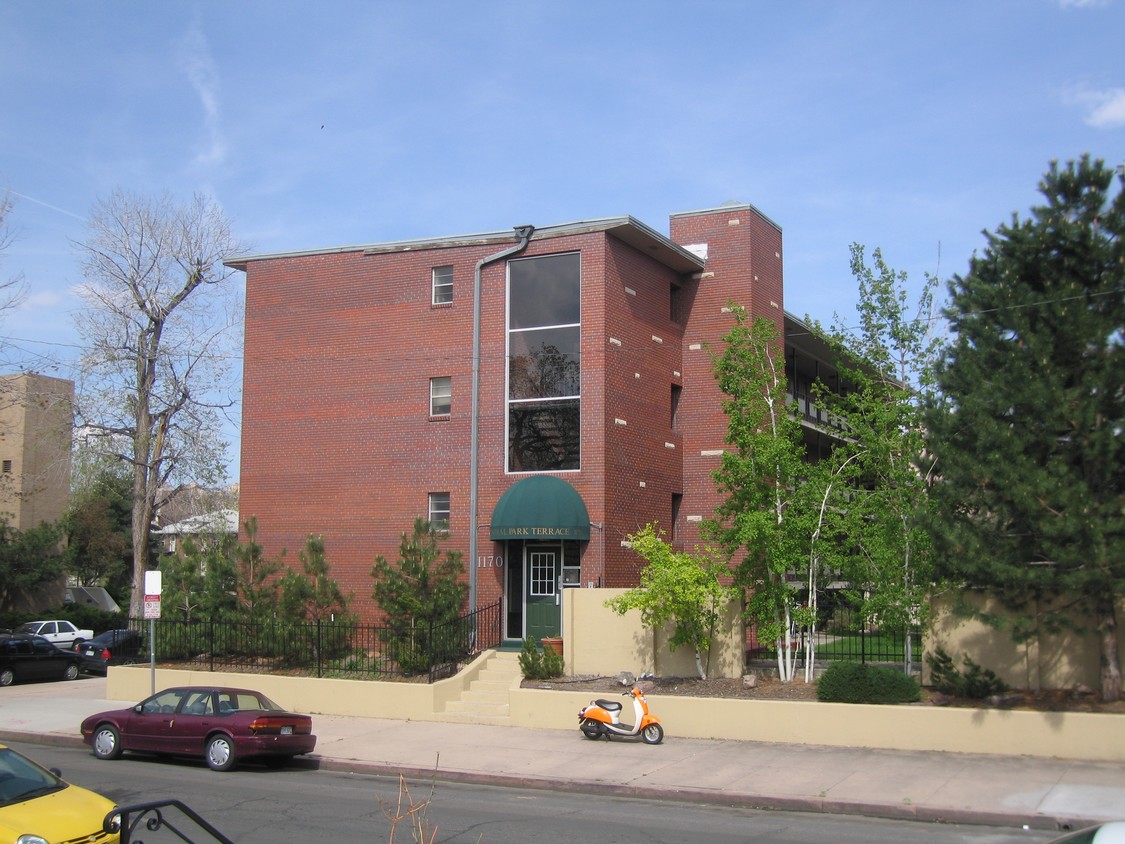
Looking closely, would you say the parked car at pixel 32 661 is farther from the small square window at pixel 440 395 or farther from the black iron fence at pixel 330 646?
the small square window at pixel 440 395

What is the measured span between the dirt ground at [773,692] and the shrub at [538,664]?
0.16 metres

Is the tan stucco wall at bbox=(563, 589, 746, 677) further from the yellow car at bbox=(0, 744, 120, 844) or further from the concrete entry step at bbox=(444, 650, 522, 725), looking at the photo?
the yellow car at bbox=(0, 744, 120, 844)

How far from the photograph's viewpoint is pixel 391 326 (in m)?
28.3

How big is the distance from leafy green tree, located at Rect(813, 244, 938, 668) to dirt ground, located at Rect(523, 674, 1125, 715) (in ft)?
5.63

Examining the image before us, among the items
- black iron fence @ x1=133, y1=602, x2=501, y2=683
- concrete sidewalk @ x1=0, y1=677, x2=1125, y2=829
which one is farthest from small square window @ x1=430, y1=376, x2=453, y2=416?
concrete sidewalk @ x1=0, y1=677, x2=1125, y2=829

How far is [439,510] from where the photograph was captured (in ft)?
89.0

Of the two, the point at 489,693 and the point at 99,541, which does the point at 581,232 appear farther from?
the point at 99,541

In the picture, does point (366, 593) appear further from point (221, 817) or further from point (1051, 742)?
point (1051, 742)

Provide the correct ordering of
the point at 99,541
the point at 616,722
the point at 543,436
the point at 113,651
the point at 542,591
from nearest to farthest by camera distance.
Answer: the point at 616,722 < the point at 542,591 < the point at 543,436 < the point at 113,651 < the point at 99,541

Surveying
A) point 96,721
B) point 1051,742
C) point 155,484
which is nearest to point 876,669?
point 1051,742

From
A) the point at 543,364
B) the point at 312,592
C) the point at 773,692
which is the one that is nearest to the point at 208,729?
the point at 312,592

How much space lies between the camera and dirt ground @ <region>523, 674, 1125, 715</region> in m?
16.8

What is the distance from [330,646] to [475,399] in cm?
693

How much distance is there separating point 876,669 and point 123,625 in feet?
114
